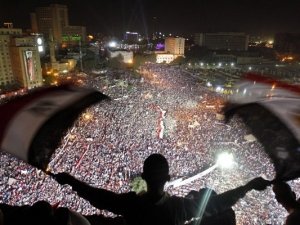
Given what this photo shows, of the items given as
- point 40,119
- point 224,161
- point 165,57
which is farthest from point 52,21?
point 40,119

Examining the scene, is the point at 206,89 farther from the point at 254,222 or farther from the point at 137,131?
the point at 254,222

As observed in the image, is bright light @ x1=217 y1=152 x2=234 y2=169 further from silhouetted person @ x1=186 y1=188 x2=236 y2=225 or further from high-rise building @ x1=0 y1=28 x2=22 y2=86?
high-rise building @ x1=0 y1=28 x2=22 y2=86

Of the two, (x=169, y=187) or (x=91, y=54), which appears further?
(x=91, y=54)

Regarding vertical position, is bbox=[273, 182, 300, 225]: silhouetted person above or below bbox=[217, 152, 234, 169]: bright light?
above

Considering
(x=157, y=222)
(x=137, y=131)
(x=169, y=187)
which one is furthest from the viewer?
(x=137, y=131)

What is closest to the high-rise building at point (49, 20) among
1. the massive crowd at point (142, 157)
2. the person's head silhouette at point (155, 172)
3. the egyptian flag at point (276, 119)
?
the massive crowd at point (142, 157)

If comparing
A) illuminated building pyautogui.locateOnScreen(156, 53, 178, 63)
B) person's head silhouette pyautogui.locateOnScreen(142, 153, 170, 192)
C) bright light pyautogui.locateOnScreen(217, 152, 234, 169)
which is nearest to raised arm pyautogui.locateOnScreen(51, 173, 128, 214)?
person's head silhouette pyautogui.locateOnScreen(142, 153, 170, 192)

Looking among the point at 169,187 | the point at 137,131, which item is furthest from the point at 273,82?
the point at 137,131
